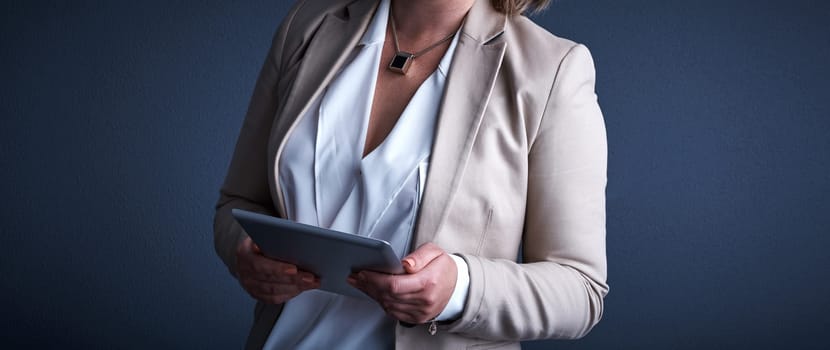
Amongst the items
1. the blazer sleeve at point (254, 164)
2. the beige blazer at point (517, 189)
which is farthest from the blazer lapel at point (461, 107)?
the blazer sleeve at point (254, 164)

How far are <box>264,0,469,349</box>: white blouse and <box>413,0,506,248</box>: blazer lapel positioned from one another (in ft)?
0.09

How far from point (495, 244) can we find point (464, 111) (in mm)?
210

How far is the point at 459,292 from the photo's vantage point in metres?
1.18

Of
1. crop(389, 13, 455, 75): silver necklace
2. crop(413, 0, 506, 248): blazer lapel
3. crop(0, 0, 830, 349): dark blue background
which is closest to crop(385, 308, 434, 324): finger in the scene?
crop(413, 0, 506, 248): blazer lapel

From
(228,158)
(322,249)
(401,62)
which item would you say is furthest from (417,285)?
(228,158)

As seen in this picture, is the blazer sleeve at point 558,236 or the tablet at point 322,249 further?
the blazer sleeve at point 558,236

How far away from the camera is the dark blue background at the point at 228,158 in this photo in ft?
9.40

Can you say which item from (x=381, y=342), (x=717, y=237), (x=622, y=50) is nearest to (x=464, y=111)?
(x=381, y=342)

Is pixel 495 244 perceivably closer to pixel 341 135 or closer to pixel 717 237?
pixel 341 135

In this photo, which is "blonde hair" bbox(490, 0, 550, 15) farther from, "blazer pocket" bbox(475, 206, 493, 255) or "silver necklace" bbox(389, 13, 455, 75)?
"blazer pocket" bbox(475, 206, 493, 255)

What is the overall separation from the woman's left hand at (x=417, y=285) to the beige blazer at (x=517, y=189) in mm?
56

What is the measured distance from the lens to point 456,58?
52.9 inches

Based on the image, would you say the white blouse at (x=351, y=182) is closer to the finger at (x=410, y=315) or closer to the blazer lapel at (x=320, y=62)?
the blazer lapel at (x=320, y=62)

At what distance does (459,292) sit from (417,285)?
0.36 feet
